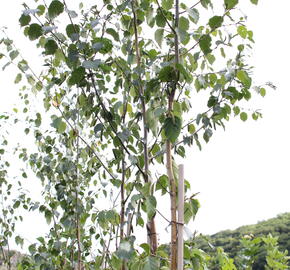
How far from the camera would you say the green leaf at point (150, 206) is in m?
1.44

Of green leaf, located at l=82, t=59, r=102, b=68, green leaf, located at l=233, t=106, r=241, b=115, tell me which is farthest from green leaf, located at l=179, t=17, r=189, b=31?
green leaf, located at l=233, t=106, r=241, b=115

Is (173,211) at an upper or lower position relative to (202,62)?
lower

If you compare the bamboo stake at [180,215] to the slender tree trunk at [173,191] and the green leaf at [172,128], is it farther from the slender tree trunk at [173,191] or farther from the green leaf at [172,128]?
the green leaf at [172,128]

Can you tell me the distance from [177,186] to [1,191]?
98.4 inches

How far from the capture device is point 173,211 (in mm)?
1545

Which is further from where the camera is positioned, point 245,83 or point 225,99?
point 225,99

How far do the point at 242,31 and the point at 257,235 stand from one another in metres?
7.77

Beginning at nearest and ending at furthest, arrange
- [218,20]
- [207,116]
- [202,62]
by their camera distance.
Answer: [218,20] < [207,116] < [202,62]

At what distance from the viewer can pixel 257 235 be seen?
8680 mm

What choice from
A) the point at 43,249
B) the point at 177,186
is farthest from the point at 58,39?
the point at 43,249

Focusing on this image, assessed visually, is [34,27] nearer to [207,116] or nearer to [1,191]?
[207,116]

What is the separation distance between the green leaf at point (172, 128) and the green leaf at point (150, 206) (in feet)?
0.72

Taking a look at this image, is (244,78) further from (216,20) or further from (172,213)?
(172,213)

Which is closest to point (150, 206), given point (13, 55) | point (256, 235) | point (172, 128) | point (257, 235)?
point (172, 128)
